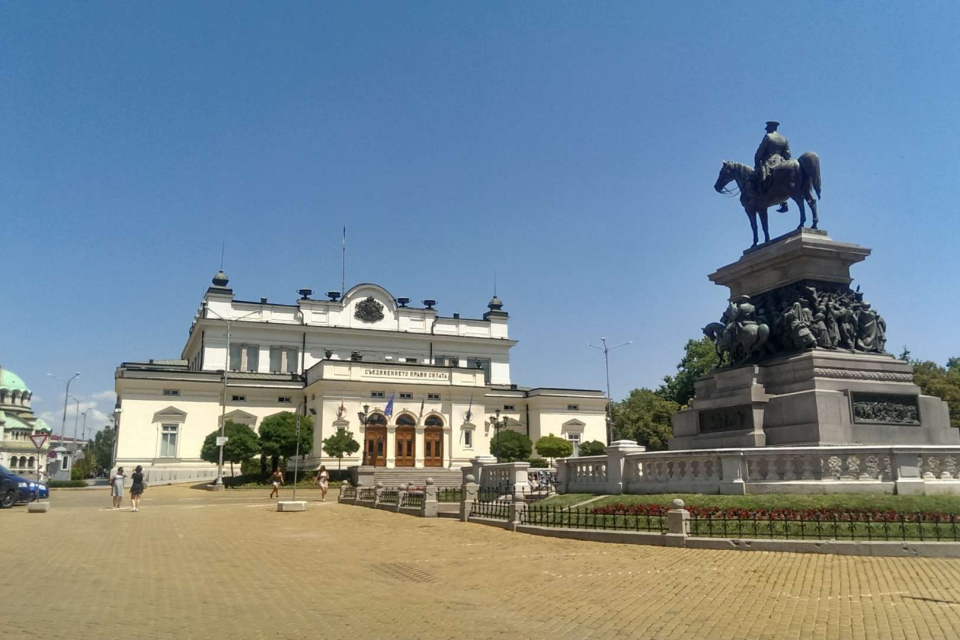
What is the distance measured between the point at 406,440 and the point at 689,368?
28.3 metres

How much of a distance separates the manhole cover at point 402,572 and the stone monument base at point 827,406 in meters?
10.3

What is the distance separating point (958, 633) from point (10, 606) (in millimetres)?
11232

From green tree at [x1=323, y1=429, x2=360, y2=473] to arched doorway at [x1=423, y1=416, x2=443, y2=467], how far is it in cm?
695

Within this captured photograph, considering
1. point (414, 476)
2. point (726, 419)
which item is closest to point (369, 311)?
point (414, 476)

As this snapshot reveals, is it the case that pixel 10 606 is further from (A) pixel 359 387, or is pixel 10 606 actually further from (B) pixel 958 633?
(A) pixel 359 387

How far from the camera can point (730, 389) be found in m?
21.1

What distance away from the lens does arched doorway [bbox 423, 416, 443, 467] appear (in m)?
60.3

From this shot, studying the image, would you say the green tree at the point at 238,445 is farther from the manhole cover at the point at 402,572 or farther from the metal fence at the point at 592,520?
the manhole cover at the point at 402,572

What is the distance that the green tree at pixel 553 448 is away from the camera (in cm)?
6316

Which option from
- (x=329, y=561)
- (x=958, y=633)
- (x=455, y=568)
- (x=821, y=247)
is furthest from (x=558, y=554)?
(x=821, y=247)

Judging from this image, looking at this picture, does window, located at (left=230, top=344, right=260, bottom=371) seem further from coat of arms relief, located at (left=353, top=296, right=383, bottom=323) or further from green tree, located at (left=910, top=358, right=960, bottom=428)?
green tree, located at (left=910, top=358, right=960, bottom=428)

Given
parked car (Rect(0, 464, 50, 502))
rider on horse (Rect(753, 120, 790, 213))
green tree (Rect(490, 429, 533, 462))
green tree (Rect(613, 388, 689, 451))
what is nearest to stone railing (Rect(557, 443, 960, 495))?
rider on horse (Rect(753, 120, 790, 213))

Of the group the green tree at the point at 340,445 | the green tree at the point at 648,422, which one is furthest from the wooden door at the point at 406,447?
the green tree at the point at 648,422

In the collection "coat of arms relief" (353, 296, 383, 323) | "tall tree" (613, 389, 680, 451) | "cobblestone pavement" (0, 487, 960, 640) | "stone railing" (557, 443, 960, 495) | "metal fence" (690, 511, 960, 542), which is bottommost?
"cobblestone pavement" (0, 487, 960, 640)
